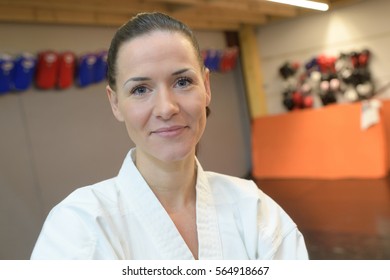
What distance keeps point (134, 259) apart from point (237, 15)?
3.34 meters

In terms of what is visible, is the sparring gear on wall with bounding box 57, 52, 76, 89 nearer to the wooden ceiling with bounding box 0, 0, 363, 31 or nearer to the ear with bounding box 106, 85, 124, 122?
the wooden ceiling with bounding box 0, 0, 363, 31

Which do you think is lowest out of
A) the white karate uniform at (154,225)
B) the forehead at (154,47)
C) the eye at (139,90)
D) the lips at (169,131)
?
the white karate uniform at (154,225)

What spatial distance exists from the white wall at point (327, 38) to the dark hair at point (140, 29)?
297 cm

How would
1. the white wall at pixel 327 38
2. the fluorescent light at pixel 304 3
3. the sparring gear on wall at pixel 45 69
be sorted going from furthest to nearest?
the white wall at pixel 327 38
the sparring gear on wall at pixel 45 69
the fluorescent light at pixel 304 3

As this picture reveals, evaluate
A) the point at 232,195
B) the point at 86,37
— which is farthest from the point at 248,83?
the point at 232,195

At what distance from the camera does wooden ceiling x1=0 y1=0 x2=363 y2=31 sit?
94.7 inches

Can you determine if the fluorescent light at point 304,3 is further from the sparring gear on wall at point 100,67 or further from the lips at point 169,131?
the lips at point 169,131

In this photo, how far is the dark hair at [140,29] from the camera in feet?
2.72

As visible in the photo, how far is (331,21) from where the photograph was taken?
3785 millimetres

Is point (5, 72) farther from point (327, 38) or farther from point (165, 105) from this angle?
point (327, 38)

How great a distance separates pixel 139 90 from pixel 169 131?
0.36ft

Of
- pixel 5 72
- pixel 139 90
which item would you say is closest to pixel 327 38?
pixel 5 72

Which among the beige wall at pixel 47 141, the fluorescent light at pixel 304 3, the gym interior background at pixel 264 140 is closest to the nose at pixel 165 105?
the fluorescent light at pixel 304 3

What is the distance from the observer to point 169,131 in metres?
0.81
